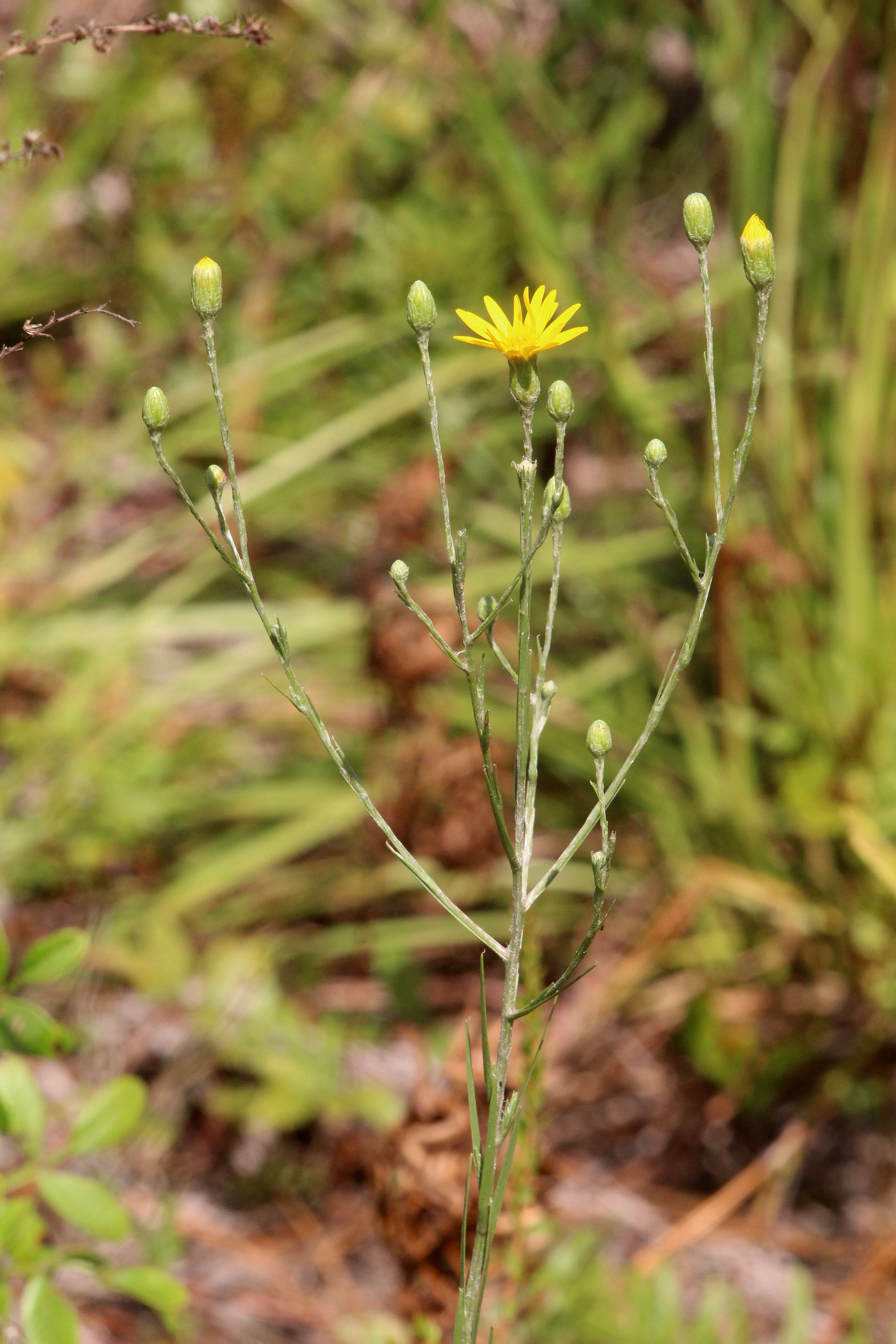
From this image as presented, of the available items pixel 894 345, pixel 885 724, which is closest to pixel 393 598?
pixel 885 724

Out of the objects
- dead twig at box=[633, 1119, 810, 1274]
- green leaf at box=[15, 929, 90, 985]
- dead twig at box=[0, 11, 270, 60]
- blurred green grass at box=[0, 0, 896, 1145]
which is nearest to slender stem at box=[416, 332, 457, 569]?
dead twig at box=[0, 11, 270, 60]

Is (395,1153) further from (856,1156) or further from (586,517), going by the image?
(586,517)

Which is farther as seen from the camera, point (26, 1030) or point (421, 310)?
point (26, 1030)

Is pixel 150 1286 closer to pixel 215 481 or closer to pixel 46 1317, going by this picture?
pixel 46 1317

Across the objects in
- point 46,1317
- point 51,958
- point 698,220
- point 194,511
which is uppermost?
point 698,220

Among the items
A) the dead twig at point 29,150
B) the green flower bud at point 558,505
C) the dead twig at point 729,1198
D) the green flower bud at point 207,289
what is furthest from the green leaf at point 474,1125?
the dead twig at point 729,1198

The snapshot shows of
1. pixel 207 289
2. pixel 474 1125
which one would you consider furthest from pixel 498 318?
pixel 474 1125

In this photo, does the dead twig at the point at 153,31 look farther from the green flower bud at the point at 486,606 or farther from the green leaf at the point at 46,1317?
the green leaf at the point at 46,1317
